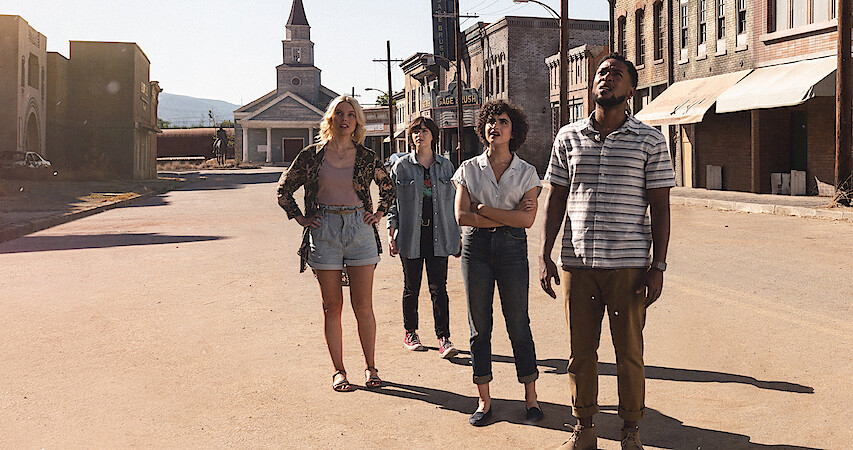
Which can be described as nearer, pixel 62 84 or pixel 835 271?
pixel 835 271

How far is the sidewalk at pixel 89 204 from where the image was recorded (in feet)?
58.6

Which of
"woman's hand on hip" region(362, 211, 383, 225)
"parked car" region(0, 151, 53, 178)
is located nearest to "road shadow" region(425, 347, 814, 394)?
"woman's hand on hip" region(362, 211, 383, 225)

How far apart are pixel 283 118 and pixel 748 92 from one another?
232ft

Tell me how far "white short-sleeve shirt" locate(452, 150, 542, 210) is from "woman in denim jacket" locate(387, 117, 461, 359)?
63.7 inches

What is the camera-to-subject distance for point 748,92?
24.3m

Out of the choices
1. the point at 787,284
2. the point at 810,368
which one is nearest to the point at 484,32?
the point at 787,284

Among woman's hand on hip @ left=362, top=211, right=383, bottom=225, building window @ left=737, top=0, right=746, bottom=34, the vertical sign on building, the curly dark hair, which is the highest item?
the vertical sign on building

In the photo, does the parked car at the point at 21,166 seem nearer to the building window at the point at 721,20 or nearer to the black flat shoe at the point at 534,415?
the building window at the point at 721,20

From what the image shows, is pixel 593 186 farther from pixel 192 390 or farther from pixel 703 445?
pixel 192 390

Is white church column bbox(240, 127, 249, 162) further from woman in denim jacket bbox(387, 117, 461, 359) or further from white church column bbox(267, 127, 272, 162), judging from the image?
woman in denim jacket bbox(387, 117, 461, 359)

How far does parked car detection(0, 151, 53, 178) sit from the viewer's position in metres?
39.9

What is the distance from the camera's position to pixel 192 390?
218 inches

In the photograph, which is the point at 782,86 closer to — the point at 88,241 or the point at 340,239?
the point at 88,241

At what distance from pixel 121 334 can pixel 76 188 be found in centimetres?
3185
